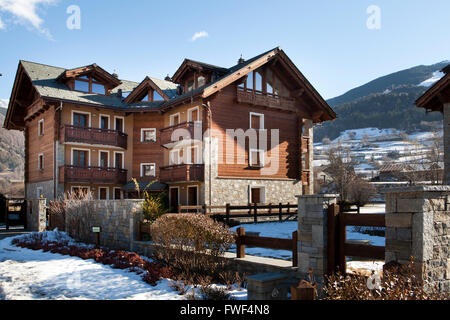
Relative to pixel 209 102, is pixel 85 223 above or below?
below

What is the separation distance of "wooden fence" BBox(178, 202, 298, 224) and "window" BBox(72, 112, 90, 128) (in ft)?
31.2

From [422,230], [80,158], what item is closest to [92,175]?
[80,158]

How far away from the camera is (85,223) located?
15875 mm

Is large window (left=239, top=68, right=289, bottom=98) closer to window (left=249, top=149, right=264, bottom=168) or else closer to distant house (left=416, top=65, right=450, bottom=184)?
window (left=249, top=149, right=264, bottom=168)

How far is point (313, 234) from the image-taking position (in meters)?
7.63

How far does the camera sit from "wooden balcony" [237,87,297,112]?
25109 millimetres

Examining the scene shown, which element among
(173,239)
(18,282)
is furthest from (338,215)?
(18,282)

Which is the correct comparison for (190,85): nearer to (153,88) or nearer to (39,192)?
(153,88)

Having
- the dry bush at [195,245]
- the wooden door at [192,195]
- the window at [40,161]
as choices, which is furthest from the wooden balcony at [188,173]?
the dry bush at [195,245]

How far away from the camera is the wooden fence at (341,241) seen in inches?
279

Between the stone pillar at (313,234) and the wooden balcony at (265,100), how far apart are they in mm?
17697

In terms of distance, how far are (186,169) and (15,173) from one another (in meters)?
93.0

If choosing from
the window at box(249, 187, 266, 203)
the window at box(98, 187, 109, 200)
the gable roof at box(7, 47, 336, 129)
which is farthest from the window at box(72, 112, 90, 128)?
the window at box(249, 187, 266, 203)
